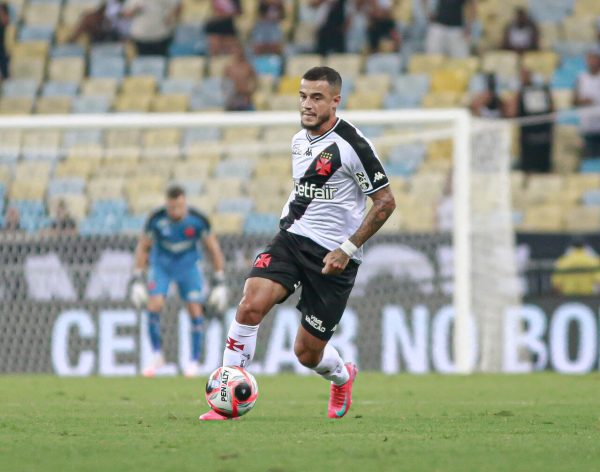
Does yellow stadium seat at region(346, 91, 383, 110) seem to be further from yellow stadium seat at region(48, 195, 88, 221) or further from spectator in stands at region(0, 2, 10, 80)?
yellow stadium seat at region(48, 195, 88, 221)

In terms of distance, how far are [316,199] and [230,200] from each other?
9.08 m

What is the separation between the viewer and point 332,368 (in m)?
8.70

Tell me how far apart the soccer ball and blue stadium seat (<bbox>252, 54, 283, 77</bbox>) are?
14752mm

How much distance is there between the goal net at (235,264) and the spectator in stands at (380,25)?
607cm

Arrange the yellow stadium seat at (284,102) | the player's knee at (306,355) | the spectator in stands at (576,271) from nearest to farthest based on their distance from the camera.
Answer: the player's knee at (306,355), the spectator in stands at (576,271), the yellow stadium seat at (284,102)

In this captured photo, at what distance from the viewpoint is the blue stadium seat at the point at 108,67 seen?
22892 millimetres

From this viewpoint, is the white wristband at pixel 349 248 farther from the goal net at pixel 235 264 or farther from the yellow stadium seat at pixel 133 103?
the yellow stadium seat at pixel 133 103

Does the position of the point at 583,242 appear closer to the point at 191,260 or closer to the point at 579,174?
the point at 579,174

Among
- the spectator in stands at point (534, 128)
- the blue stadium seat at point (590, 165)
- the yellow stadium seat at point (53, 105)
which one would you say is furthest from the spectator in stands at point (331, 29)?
the blue stadium seat at point (590, 165)

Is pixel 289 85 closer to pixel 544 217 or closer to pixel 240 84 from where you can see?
pixel 240 84

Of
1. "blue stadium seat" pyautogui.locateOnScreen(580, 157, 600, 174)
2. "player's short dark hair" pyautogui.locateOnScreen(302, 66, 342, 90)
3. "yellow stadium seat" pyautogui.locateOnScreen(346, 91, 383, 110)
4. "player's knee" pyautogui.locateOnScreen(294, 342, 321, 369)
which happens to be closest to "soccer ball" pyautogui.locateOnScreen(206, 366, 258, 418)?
"player's knee" pyautogui.locateOnScreen(294, 342, 321, 369)

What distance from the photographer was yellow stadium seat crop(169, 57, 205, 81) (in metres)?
22.7

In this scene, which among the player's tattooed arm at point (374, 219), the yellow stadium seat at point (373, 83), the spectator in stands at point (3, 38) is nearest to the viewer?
the player's tattooed arm at point (374, 219)

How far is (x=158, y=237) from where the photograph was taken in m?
15.4
